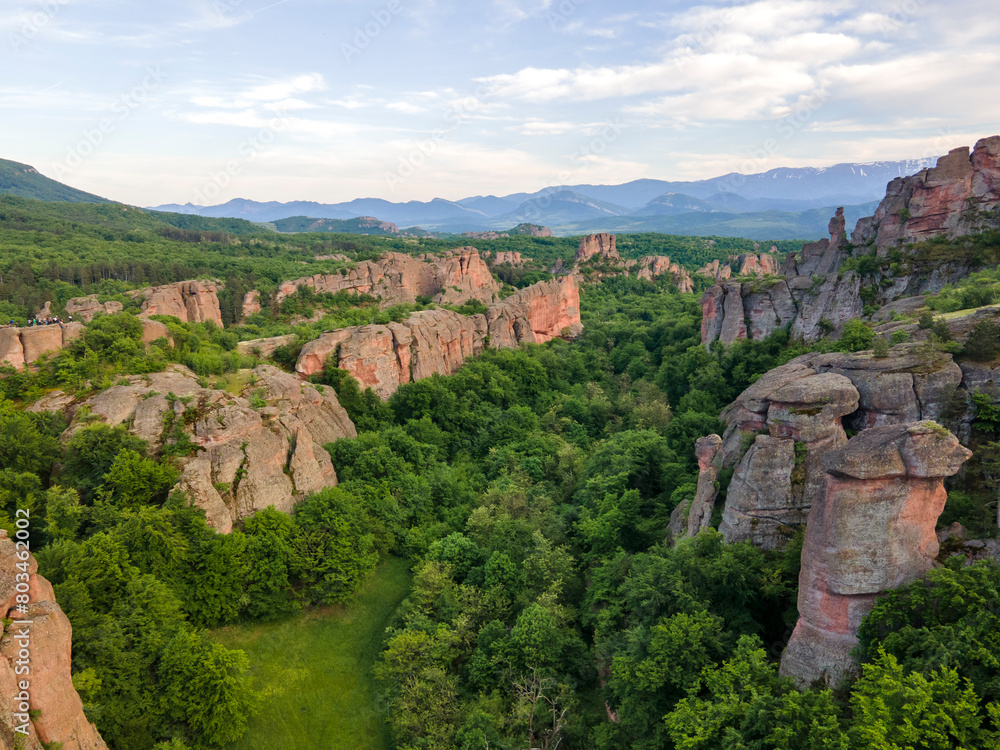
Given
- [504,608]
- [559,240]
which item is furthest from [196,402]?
[559,240]

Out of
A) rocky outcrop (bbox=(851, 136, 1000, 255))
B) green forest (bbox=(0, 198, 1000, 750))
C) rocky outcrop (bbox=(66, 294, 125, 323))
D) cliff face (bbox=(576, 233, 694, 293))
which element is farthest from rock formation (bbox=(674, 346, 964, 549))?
cliff face (bbox=(576, 233, 694, 293))

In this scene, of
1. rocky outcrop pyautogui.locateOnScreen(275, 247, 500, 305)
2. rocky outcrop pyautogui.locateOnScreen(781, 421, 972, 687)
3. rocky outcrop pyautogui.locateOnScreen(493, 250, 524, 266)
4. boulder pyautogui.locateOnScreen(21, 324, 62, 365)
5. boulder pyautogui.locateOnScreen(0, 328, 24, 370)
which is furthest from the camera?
rocky outcrop pyautogui.locateOnScreen(493, 250, 524, 266)

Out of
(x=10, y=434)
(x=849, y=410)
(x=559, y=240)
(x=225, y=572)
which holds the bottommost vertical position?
(x=225, y=572)

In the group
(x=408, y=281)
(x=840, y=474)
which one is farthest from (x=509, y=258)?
(x=840, y=474)

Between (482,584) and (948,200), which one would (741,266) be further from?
(482,584)

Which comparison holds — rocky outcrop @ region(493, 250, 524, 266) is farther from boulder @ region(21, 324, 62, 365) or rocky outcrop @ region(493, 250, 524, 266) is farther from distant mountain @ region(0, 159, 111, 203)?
distant mountain @ region(0, 159, 111, 203)

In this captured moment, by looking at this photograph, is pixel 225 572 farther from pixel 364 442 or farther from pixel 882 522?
pixel 882 522

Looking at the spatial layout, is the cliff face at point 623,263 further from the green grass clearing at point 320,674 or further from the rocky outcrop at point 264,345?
the green grass clearing at point 320,674
